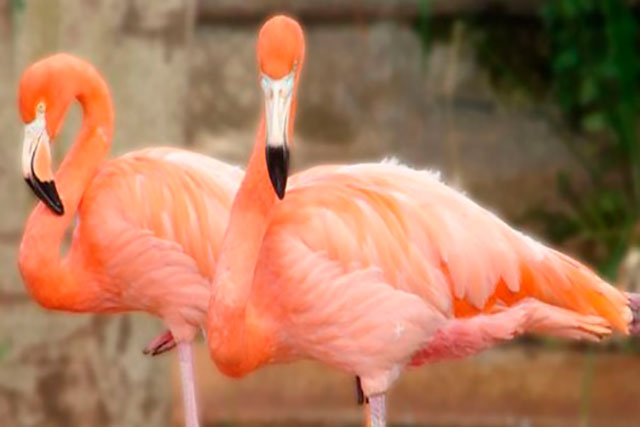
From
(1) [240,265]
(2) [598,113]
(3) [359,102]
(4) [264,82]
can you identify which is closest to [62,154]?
(3) [359,102]

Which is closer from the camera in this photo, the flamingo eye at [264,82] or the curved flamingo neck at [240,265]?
the flamingo eye at [264,82]

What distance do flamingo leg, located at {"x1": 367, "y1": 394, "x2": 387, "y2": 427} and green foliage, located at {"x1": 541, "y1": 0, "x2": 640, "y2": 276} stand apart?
3068mm

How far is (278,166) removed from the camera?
441 cm

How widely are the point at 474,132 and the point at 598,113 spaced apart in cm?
49

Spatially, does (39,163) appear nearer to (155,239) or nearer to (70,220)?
(70,220)

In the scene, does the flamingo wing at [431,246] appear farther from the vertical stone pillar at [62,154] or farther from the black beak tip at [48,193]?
the vertical stone pillar at [62,154]

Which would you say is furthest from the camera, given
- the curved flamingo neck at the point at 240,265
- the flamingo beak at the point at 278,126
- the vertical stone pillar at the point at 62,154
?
the vertical stone pillar at the point at 62,154

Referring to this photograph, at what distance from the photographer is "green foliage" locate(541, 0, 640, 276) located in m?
7.77

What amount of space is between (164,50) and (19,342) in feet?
3.50

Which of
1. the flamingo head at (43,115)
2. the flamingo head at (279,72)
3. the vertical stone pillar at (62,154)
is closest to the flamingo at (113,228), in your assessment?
the flamingo head at (43,115)

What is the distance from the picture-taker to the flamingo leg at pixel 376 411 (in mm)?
4695

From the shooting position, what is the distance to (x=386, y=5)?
8.02 m

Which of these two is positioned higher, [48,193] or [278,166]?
[278,166]

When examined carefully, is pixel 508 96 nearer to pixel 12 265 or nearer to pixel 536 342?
pixel 536 342
